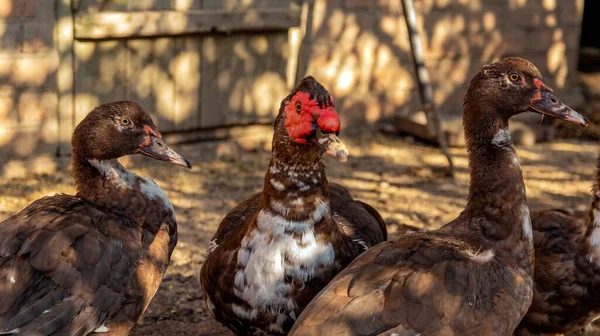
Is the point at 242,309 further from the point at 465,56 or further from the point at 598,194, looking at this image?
the point at 465,56

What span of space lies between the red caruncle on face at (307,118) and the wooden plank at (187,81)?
411 centimetres

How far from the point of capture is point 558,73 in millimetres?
10164

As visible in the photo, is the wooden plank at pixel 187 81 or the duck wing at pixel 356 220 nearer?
the duck wing at pixel 356 220

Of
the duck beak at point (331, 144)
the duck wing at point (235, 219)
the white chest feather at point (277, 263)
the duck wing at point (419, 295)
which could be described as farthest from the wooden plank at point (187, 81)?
the duck wing at point (419, 295)

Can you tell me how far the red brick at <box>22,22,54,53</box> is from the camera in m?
7.19

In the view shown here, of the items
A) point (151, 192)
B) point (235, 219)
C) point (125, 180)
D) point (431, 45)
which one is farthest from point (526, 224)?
point (431, 45)

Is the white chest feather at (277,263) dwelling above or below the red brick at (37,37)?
below

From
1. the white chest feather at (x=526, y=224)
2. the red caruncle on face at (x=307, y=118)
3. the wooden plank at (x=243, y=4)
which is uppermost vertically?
the wooden plank at (x=243, y=4)

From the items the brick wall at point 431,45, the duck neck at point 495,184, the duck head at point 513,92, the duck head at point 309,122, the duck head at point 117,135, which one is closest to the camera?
the duck head at point 309,122

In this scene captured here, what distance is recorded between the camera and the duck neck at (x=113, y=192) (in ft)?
15.3

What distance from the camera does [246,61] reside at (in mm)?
8414

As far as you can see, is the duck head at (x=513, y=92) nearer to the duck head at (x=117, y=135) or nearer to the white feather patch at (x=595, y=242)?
the white feather patch at (x=595, y=242)

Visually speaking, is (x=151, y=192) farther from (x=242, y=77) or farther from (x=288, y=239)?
(x=242, y=77)

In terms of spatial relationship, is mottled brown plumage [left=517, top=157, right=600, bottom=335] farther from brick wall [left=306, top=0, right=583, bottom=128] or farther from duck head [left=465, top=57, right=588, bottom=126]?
brick wall [left=306, top=0, right=583, bottom=128]
